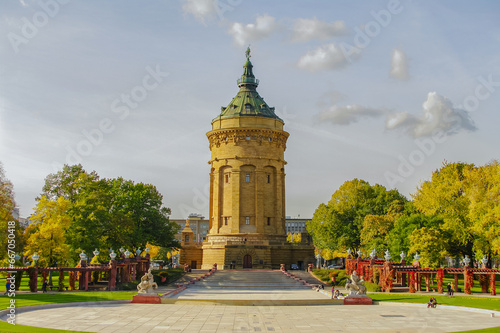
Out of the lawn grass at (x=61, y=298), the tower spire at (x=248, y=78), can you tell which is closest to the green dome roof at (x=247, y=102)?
the tower spire at (x=248, y=78)

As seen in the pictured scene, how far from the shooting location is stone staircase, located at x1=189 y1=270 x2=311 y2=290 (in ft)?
175

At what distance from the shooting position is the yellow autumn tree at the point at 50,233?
5019 centimetres

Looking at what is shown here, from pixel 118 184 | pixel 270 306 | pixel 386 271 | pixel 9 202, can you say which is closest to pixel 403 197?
pixel 386 271

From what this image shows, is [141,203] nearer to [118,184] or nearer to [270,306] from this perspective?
[118,184]

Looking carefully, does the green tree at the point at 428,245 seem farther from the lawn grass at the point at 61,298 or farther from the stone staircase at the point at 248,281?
the lawn grass at the point at 61,298

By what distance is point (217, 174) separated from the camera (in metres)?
75.8

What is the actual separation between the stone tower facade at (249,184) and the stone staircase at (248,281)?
29.9 ft

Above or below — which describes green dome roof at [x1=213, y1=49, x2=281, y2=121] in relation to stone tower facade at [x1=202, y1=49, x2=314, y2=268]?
above

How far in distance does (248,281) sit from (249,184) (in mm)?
20421

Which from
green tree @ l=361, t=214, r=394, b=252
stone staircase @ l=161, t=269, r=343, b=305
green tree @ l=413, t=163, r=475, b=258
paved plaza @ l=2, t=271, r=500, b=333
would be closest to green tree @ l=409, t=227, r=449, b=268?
green tree @ l=413, t=163, r=475, b=258

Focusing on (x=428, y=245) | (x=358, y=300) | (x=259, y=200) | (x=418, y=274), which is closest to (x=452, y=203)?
(x=428, y=245)

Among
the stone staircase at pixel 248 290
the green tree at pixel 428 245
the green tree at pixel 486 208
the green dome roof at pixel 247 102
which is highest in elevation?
the green dome roof at pixel 247 102

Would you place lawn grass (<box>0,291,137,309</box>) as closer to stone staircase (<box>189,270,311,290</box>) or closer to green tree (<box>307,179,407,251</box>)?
stone staircase (<box>189,270,311,290</box>)

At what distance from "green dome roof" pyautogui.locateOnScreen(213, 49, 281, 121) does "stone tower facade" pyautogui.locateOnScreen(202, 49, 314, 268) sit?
0.14 m
